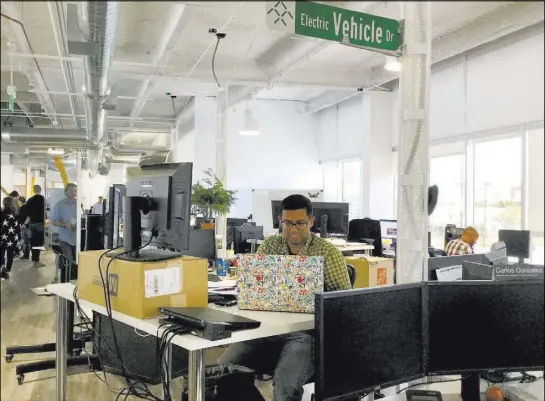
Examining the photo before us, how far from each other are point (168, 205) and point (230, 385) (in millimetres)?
815

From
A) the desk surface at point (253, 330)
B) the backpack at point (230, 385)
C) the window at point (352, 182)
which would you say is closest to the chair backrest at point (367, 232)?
the window at point (352, 182)

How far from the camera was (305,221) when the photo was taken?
9.07ft

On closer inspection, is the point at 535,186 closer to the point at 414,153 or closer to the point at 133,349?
the point at 414,153

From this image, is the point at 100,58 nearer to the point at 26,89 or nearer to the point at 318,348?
the point at 26,89

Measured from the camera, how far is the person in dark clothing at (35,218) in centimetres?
114

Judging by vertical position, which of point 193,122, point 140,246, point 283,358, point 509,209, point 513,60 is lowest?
point 283,358

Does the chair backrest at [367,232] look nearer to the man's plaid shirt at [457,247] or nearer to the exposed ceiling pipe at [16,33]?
the man's plaid shirt at [457,247]

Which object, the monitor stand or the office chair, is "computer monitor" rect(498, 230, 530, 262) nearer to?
the monitor stand

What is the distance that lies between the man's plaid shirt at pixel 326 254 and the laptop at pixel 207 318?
542mm

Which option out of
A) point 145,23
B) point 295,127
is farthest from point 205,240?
point 295,127

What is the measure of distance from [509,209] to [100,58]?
1.14m

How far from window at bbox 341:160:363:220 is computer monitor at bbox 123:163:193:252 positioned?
7.40 metres

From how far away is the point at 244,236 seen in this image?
4.96m

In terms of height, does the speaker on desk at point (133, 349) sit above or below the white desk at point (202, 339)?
below
